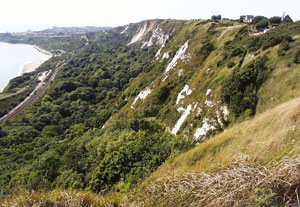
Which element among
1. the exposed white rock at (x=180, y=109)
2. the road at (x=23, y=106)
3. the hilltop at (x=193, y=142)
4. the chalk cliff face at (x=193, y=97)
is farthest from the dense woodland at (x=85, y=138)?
the road at (x=23, y=106)

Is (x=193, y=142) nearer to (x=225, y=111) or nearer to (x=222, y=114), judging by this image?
(x=222, y=114)

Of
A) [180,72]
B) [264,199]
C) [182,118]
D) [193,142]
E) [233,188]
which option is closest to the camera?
[264,199]

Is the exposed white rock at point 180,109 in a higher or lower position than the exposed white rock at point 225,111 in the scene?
lower

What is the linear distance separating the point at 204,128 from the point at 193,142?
21.8ft

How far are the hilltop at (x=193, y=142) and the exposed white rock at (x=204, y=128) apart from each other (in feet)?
0.51

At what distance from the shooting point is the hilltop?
4223 millimetres

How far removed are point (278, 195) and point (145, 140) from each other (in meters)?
18.0

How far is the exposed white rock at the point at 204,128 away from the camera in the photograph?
20.4m

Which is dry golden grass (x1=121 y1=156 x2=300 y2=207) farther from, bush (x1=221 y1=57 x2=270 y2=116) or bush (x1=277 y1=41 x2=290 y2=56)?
bush (x1=277 y1=41 x2=290 y2=56)

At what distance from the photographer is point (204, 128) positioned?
21328 millimetres

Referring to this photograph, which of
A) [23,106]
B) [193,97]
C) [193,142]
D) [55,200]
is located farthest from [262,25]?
[23,106]

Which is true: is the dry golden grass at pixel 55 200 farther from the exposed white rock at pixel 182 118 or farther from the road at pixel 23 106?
the road at pixel 23 106

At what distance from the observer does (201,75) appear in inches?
1428

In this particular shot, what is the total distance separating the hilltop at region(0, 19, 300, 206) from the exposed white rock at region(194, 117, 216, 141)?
155 millimetres
